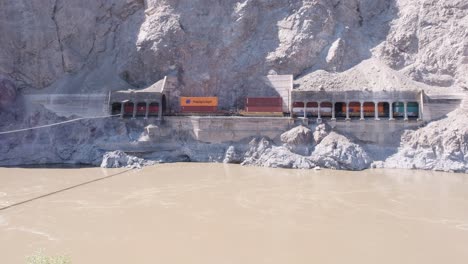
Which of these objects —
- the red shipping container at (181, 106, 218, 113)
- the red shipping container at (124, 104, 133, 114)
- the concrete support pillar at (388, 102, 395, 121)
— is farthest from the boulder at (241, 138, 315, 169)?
the red shipping container at (124, 104, 133, 114)

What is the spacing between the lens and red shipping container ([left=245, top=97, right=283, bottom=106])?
37625 millimetres

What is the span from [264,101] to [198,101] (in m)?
6.79

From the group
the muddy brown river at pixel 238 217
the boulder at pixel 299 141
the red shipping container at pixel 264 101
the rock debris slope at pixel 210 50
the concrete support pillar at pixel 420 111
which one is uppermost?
the rock debris slope at pixel 210 50

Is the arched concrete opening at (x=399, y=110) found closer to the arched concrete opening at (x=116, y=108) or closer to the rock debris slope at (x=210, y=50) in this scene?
the rock debris slope at (x=210, y=50)

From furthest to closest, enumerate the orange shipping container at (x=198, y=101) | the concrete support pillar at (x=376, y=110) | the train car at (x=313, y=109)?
the orange shipping container at (x=198, y=101) → the train car at (x=313, y=109) → the concrete support pillar at (x=376, y=110)

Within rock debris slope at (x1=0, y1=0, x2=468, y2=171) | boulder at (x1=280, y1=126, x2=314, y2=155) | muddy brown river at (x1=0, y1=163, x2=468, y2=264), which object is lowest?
muddy brown river at (x1=0, y1=163, x2=468, y2=264)

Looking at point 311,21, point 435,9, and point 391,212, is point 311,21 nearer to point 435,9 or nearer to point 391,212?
point 435,9

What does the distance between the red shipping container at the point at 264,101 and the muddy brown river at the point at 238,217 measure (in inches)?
406

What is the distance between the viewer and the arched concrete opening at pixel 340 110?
117 ft

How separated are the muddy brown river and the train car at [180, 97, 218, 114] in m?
10.4

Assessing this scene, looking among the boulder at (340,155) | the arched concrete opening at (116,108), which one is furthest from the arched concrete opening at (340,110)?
the arched concrete opening at (116,108)

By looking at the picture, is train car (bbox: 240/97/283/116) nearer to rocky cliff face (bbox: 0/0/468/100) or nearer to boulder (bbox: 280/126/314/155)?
boulder (bbox: 280/126/314/155)

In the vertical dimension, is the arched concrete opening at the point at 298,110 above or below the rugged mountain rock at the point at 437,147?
above

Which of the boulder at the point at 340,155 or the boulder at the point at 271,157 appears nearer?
the boulder at the point at 340,155
